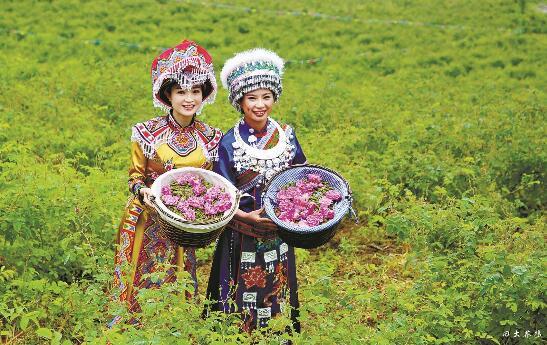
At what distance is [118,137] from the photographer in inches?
347

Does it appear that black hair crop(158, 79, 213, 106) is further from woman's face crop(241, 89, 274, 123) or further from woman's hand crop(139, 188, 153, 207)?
woman's hand crop(139, 188, 153, 207)

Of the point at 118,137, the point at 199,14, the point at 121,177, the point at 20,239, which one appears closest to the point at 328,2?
the point at 199,14

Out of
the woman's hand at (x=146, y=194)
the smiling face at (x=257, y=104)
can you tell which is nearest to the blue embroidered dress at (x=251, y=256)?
the smiling face at (x=257, y=104)

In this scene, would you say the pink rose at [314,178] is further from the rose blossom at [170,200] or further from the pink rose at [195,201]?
the rose blossom at [170,200]

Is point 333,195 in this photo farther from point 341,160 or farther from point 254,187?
point 341,160

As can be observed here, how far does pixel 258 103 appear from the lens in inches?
174

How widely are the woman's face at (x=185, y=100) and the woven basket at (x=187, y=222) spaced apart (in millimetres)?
397

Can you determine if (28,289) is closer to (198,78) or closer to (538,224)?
(198,78)

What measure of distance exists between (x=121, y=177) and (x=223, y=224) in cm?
324

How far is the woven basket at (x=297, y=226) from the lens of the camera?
160 inches

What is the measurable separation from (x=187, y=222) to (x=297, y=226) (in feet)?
2.01

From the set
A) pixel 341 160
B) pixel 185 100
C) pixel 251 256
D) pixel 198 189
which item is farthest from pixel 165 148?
pixel 341 160

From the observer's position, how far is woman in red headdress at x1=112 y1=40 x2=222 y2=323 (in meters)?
4.46

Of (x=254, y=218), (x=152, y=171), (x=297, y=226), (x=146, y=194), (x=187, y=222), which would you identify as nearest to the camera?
(x=187, y=222)
